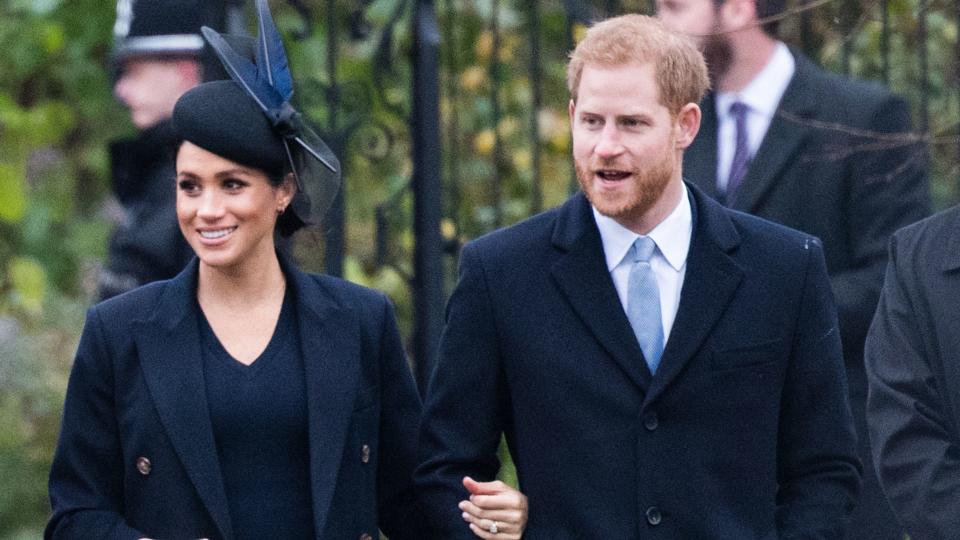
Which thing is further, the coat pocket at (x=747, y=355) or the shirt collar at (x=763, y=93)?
the shirt collar at (x=763, y=93)

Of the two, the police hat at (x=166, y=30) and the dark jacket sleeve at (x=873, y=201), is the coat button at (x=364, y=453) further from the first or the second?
the police hat at (x=166, y=30)

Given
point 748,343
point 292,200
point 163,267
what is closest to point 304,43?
point 163,267

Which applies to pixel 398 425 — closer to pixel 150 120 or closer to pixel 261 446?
pixel 261 446

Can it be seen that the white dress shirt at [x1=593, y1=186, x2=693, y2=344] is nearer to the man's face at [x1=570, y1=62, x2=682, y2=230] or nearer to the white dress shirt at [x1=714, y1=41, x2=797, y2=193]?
the man's face at [x1=570, y1=62, x2=682, y2=230]

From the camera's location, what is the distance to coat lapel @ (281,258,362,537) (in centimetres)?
456

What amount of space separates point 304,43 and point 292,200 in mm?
2784

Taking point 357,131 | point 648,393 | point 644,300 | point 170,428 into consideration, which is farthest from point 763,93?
point 170,428

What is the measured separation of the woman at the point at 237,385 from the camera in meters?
4.54

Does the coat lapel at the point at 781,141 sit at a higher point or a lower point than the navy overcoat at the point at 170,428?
higher

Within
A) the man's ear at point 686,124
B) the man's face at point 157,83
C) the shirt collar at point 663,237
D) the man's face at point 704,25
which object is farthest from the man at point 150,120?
the man's ear at point 686,124

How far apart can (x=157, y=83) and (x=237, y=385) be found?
3.25 meters

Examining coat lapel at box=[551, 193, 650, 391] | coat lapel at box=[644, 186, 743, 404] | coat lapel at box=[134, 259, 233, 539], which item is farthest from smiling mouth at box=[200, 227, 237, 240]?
coat lapel at box=[644, 186, 743, 404]

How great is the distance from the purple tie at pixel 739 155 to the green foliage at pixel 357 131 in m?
0.39

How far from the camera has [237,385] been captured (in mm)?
4570
